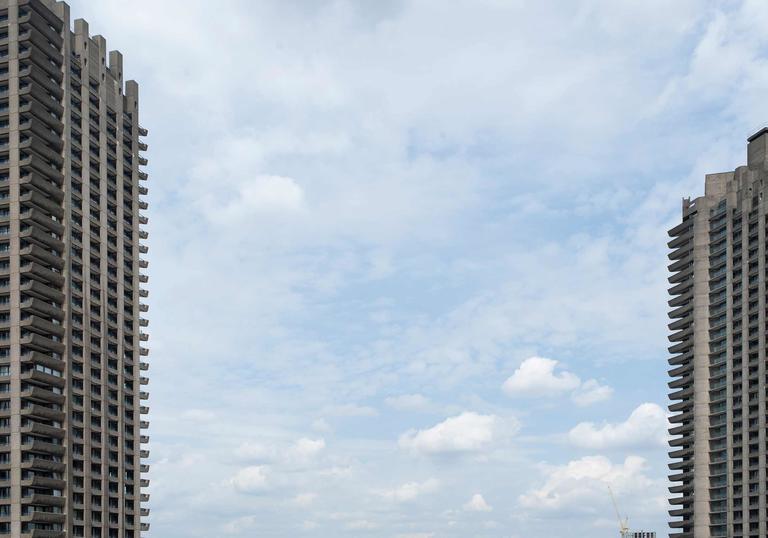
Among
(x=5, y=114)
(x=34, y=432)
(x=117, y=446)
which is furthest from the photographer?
(x=117, y=446)

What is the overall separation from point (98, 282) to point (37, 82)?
37.2 m

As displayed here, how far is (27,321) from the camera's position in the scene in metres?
163

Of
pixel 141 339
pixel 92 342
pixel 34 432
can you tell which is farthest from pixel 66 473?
pixel 141 339

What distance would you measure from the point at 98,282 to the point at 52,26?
1852 inches

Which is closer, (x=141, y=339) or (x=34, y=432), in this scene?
(x=34, y=432)

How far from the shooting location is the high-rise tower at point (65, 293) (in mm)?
161375

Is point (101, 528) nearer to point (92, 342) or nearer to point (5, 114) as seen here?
point (92, 342)

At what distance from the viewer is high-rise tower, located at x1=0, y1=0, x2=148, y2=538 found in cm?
16138

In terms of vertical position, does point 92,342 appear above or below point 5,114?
below

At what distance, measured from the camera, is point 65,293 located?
569 ft

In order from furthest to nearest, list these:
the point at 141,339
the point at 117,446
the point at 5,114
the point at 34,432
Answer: the point at 141,339, the point at 117,446, the point at 5,114, the point at 34,432

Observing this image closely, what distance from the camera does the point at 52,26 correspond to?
182000 mm

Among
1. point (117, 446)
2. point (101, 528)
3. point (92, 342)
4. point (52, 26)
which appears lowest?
point (101, 528)

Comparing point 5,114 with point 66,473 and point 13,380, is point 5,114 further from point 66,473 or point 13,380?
point 66,473
